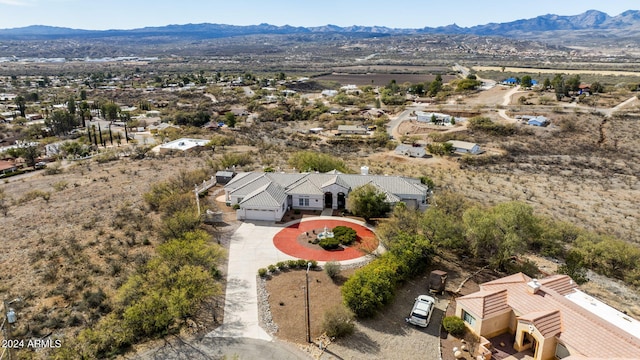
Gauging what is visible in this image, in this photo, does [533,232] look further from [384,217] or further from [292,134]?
[292,134]

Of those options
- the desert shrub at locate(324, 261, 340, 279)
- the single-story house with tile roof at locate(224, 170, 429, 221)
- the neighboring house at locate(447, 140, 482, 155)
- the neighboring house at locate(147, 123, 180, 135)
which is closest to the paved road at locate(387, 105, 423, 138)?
the neighboring house at locate(447, 140, 482, 155)

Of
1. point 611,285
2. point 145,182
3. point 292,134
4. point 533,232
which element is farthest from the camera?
point 292,134

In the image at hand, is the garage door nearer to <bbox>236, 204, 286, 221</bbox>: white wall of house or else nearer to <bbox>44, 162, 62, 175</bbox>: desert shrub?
<bbox>236, 204, 286, 221</bbox>: white wall of house

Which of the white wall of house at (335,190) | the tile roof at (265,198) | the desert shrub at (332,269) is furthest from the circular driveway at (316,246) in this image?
the white wall of house at (335,190)

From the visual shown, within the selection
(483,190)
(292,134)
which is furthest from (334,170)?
(292,134)

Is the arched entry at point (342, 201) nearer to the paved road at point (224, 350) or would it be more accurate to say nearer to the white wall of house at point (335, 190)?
the white wall of house at point (335, 190)

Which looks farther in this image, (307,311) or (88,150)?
(88,150)

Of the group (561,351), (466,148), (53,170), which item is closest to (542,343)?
(561,351)
